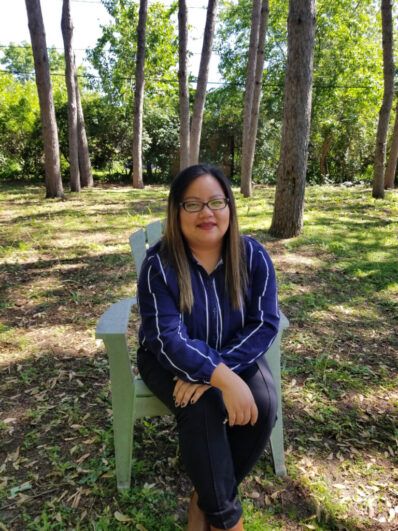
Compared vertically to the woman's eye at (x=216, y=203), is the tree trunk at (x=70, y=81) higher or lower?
higher

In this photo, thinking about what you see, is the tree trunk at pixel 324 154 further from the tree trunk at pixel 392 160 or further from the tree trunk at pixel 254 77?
the tree trunk at pixel 254 77

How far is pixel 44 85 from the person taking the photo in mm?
8508

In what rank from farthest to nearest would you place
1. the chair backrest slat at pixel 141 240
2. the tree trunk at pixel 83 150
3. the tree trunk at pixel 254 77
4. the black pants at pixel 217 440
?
1. the tree trunk at pixel 83 150
2. the tree trunk at pixel 254 77
3. the chair backrest slat at pixel 141 240
4. the black pants at pixel 217 440

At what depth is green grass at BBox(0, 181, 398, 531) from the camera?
5.72 ft

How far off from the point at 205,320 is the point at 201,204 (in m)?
0.48

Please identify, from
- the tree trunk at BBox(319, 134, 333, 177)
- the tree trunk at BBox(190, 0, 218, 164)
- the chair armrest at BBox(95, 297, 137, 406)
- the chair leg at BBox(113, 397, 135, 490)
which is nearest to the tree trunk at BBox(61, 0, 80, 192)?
the tree trunk at BBox(190, 0, 218, 164)

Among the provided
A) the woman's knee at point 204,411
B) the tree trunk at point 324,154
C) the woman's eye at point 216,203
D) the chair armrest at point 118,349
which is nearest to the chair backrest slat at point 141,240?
the chair armrest at point 118,349

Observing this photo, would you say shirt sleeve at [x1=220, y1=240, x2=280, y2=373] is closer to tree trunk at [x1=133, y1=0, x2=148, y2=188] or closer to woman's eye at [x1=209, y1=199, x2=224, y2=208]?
woman's eye at [x1=209, y1=199, x2=224, y2=208]

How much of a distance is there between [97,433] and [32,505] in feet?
1.55

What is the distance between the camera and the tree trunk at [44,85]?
26.8 ft

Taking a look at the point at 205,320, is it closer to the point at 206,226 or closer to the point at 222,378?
the point at 222,378

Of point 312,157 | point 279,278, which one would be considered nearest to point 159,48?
point 312,157

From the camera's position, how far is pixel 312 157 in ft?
63.9

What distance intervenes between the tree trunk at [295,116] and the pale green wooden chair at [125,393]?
13.0 ft
